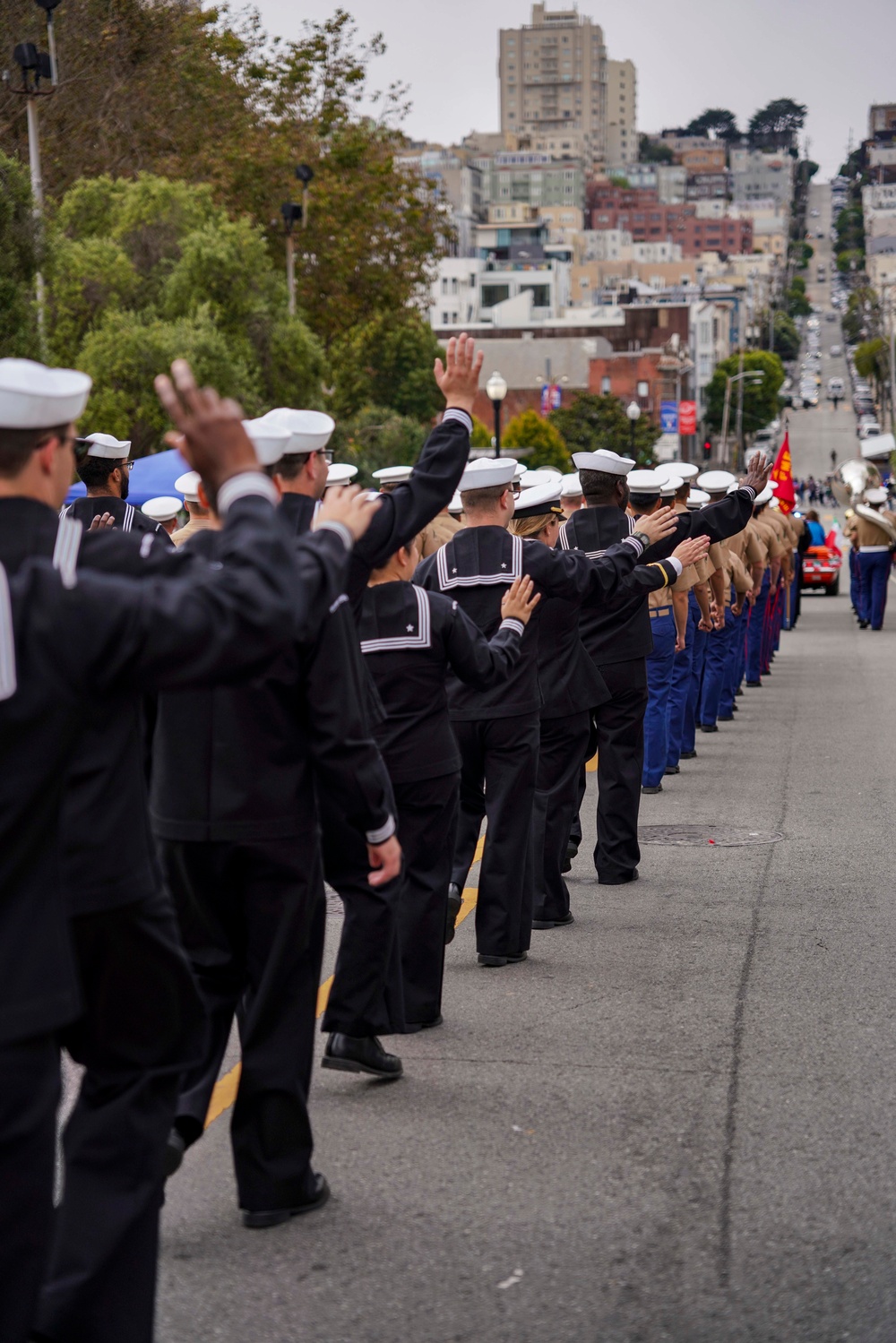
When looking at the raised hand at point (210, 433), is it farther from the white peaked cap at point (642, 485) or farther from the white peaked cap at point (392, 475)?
the white peaked cap at point (642, 485)

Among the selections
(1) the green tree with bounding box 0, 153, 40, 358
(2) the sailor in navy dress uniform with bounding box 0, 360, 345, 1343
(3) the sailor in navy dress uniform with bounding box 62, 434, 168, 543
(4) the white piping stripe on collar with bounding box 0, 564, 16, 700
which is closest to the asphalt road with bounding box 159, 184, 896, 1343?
(2) the sailor in navy dress uniform with bounding box 0, 360, 345, 1343

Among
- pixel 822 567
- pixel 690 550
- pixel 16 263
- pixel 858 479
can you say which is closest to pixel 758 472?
pixel 690 550

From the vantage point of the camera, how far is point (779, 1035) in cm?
645

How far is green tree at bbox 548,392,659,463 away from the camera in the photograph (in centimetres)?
8764

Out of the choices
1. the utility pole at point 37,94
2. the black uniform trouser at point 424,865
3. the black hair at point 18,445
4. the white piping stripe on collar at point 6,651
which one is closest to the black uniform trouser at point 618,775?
the black uniform trouser at point 424,865

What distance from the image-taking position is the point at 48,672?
130 inches

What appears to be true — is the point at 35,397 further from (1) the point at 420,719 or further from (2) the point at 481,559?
(2) the point at 481,559

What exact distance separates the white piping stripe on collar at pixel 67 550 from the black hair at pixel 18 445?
15 cm

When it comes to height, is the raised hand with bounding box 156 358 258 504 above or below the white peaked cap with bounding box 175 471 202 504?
above

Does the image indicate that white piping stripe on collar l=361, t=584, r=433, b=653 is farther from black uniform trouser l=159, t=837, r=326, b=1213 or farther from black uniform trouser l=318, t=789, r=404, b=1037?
black uniform trouser l=159, t=837, r=326, b=1213

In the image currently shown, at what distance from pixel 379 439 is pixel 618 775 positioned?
51.6m

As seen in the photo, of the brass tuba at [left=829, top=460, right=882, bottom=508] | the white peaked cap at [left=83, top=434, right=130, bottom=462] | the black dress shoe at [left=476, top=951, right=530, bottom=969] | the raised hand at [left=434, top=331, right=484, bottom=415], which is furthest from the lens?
the brass tuba at [left=829, top=460, right=882, bottom=508]

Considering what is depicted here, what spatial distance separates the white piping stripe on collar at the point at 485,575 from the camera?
751 cm

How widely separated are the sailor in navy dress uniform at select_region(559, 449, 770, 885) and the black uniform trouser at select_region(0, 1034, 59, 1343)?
19.6ft
